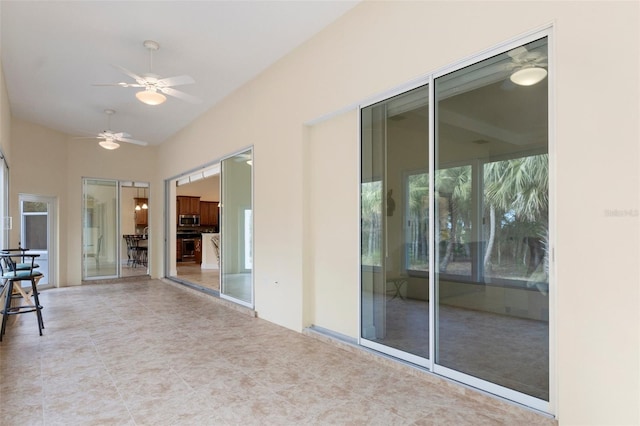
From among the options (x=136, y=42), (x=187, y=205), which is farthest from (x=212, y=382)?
(x=187, y=205)

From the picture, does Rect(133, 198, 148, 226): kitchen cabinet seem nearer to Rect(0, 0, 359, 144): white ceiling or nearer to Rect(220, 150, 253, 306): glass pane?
Rect(0, 0, 359, 144): white ceiling

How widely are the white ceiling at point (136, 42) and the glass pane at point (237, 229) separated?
1.28 m

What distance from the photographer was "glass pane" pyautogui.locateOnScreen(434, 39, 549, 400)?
8.20ft

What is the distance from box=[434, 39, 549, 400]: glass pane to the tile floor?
37 centimetres

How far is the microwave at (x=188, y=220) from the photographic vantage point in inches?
530

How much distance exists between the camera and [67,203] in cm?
819

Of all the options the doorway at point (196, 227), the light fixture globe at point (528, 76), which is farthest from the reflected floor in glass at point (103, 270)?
the light fixture globe at point (528, 76)

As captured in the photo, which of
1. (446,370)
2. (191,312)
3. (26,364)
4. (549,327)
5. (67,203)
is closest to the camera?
(549,327)

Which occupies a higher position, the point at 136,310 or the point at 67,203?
the point at 67,203
